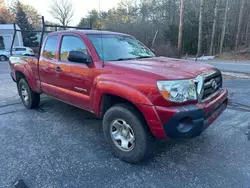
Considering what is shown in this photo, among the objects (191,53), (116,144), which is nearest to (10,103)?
(116,144)

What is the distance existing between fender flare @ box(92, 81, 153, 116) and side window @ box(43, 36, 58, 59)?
151cm

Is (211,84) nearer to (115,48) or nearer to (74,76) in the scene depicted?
(115,48)

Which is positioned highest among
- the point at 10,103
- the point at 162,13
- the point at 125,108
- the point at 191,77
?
the point at 162,13

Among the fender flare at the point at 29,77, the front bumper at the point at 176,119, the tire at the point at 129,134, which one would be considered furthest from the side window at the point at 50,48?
the front bumper at the point at 176,119

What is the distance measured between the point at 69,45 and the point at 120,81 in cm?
155

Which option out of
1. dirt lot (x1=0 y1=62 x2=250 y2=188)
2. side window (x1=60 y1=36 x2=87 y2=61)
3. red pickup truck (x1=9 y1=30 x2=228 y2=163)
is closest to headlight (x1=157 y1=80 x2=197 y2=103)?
red pickup truck (x1=9 y1=30 x2=228 y2=163)

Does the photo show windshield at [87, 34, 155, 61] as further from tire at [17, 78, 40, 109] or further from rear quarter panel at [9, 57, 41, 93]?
tire at [17, 78, 40, 109]

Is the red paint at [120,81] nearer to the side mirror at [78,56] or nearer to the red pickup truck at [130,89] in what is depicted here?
the red pickup truck at [130,89]

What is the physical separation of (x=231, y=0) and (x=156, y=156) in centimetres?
2863

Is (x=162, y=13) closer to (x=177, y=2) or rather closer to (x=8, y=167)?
(x=177, y=2)

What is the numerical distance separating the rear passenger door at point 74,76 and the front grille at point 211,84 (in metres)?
1.69

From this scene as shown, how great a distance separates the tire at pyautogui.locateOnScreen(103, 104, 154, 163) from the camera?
2.56 metres

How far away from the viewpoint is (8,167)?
267 centimetres

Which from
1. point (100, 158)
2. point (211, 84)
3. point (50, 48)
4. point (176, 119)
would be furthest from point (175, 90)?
point (50, 48)
